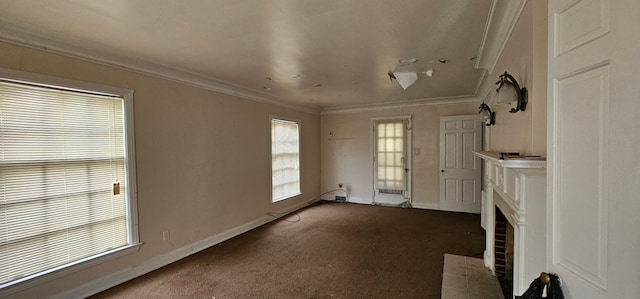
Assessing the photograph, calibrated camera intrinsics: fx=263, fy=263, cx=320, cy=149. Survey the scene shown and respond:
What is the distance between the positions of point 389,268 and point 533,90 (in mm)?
2313

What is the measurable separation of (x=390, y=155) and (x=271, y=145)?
9.10 feet

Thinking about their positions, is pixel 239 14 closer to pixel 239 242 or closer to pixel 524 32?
pixel 524 32

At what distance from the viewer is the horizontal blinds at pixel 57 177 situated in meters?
2.12

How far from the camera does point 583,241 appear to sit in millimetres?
893

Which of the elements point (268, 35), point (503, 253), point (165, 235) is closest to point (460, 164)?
point (503, 253)

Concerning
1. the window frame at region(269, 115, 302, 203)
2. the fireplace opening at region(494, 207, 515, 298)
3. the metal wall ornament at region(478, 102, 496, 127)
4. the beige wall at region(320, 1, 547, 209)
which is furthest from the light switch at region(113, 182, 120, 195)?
the metal wall ornament at region(478, 102, 496, 127)

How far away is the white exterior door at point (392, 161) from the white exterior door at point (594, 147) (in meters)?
4.95

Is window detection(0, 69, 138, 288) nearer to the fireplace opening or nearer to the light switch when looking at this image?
the light switch

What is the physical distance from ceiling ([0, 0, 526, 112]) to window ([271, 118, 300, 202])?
68.7 inches

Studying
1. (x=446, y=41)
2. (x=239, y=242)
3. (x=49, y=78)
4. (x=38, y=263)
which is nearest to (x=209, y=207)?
(x=239, y=242)

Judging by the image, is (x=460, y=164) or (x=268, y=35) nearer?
(x=268, y=35)

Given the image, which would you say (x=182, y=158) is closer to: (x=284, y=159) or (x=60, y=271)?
(x=60, y=271)

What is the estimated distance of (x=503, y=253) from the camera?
2.57 meters

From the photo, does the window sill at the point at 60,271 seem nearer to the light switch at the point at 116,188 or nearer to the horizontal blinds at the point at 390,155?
the light switch at the point at 116,188
